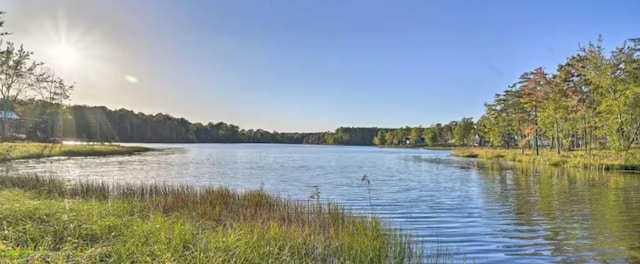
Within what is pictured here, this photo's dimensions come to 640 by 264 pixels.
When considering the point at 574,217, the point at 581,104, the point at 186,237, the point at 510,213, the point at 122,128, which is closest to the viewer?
the point at 186,237

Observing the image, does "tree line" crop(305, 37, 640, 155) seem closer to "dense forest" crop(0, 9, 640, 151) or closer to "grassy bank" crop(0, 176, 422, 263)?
"dense forest" crop(0, 9, 640, 151)

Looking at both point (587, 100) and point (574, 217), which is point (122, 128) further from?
point (574, 217)

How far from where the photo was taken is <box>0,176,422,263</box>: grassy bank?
19.4 feet

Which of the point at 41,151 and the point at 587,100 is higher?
the point at 587,100

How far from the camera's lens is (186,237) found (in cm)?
689

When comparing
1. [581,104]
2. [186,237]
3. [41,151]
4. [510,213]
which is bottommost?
[510,213]

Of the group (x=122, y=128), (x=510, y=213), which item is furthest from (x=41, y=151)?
(x=122, y=128)

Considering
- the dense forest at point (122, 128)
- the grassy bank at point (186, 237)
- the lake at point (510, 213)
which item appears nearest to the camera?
the grassy bank at point (186, 237)

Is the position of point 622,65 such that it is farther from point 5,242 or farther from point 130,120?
point 130,120

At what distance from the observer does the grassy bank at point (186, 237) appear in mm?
5918

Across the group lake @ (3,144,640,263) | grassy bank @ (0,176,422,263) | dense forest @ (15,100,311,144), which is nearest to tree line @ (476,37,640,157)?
lake @ (3,144,640,263)

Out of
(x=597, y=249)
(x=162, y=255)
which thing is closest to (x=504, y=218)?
(x=597, y=249)

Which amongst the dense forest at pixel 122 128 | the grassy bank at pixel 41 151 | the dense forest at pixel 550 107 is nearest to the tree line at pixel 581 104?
the dense forest at pixel 550 107

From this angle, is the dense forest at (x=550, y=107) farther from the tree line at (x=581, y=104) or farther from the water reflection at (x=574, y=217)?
the water reflection at (x=574, y=217)
